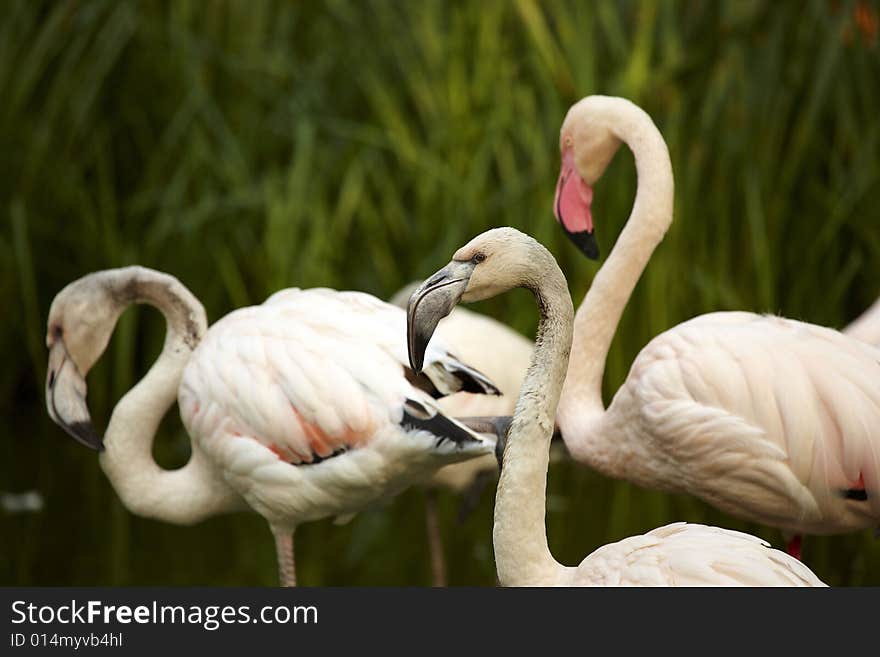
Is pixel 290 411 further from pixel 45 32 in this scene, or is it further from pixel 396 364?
pixel 45 32

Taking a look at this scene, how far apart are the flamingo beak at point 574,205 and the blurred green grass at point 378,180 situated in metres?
1.10

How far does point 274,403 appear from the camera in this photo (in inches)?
152

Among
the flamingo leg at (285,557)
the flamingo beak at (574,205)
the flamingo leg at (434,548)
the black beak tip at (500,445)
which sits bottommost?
the flamingo leg at (434,548)

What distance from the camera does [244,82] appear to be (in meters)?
6.85

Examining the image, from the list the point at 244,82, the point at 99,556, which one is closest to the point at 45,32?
the point at 244,82

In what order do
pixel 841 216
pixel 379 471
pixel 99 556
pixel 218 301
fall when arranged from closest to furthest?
pixel 379 471 < pixel 99 556 < pixel 841 216 < pixel 218 301

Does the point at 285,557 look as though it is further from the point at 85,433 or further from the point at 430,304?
the point at 430,304

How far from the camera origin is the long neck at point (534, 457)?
3096mm

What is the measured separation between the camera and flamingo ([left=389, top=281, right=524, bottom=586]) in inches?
184

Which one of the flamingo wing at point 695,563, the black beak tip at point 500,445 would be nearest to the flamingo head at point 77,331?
the black beak tip at point 500,445

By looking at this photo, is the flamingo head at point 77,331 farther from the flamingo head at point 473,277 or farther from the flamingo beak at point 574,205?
the flamingo head at point 473,277

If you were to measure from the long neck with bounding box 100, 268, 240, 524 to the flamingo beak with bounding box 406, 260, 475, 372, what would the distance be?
4.90ft

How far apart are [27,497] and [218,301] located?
1.36 metres

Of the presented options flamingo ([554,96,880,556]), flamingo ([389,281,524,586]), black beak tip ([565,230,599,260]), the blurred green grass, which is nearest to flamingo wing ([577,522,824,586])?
flamingo ([554,96,880,556])
